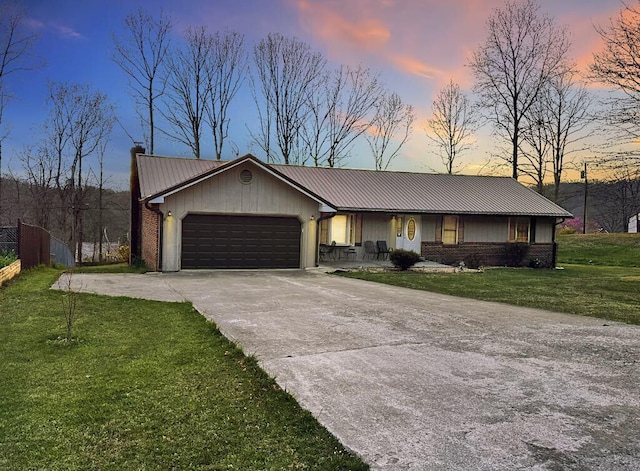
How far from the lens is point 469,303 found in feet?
32.6

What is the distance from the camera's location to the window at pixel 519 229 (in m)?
22.4

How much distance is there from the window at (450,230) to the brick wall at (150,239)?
12.7 metres

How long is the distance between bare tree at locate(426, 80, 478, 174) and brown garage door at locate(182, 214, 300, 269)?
854 inches

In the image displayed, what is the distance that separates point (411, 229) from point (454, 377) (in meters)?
16.4

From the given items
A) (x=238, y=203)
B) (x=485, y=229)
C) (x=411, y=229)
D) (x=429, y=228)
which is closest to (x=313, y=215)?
(x=238, y=203)

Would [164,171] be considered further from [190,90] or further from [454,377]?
[454,377]

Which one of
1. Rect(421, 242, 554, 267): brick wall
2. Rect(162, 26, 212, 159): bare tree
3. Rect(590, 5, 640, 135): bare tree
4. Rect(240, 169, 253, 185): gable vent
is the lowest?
Rect(421, 242, 554, 267): brick wall

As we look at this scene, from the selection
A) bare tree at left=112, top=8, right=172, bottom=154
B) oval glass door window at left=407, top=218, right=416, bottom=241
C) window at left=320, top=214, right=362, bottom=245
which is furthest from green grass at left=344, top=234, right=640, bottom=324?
bare tree at left=112, top=8, right=172, bottom=154

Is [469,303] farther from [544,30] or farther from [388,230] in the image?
[544,30]

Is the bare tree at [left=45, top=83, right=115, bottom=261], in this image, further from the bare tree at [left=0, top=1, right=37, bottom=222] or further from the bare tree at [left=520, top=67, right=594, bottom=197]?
the bare tree at [left=520, top=67, right=594, bottom=197]

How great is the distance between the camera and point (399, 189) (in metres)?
22.1

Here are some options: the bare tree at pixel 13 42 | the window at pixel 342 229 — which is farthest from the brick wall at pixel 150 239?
the bare tree at pixel 13 42

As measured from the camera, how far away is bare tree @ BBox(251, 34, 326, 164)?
32.1 m

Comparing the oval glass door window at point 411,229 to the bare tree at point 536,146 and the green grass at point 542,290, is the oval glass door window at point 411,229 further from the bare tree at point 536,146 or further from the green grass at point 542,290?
the bare tree at point 536,146
